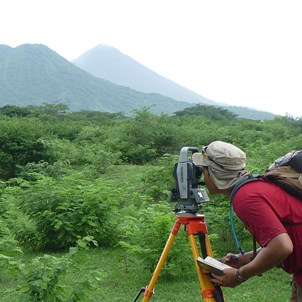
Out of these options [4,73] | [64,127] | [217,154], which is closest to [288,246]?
[217,154]

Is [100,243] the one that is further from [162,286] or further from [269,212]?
[269,212]

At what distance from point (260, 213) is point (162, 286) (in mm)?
3636

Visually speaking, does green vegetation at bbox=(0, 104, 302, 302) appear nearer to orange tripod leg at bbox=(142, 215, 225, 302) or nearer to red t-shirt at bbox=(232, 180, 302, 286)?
orange tripod leg at bbox=(142, 215, 225, 302)

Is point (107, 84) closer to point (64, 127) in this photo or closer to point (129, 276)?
point (64, 127)

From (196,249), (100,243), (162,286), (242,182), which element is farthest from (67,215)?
(242,182)

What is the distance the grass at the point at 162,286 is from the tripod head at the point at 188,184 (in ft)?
7.80

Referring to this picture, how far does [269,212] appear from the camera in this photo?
84.7 inches

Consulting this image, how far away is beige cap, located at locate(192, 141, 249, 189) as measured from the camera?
238 cm

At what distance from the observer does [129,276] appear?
5969 mm

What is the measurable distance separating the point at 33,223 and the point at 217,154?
5498 millimetres

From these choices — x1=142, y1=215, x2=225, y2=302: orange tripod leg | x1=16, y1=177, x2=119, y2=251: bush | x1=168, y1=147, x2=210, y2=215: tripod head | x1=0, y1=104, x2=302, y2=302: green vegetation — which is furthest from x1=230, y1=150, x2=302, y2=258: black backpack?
x1=16, y1=177, x2=119, y2=251: bush

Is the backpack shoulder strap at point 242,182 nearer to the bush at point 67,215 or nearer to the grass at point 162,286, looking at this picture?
the grass at point 162,286

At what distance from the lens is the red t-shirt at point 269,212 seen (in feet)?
→ 7.01

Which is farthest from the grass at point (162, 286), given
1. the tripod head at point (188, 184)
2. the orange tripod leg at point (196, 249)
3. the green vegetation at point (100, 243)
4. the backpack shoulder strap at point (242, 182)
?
the backpack shoulder strap at point (242, 182)
